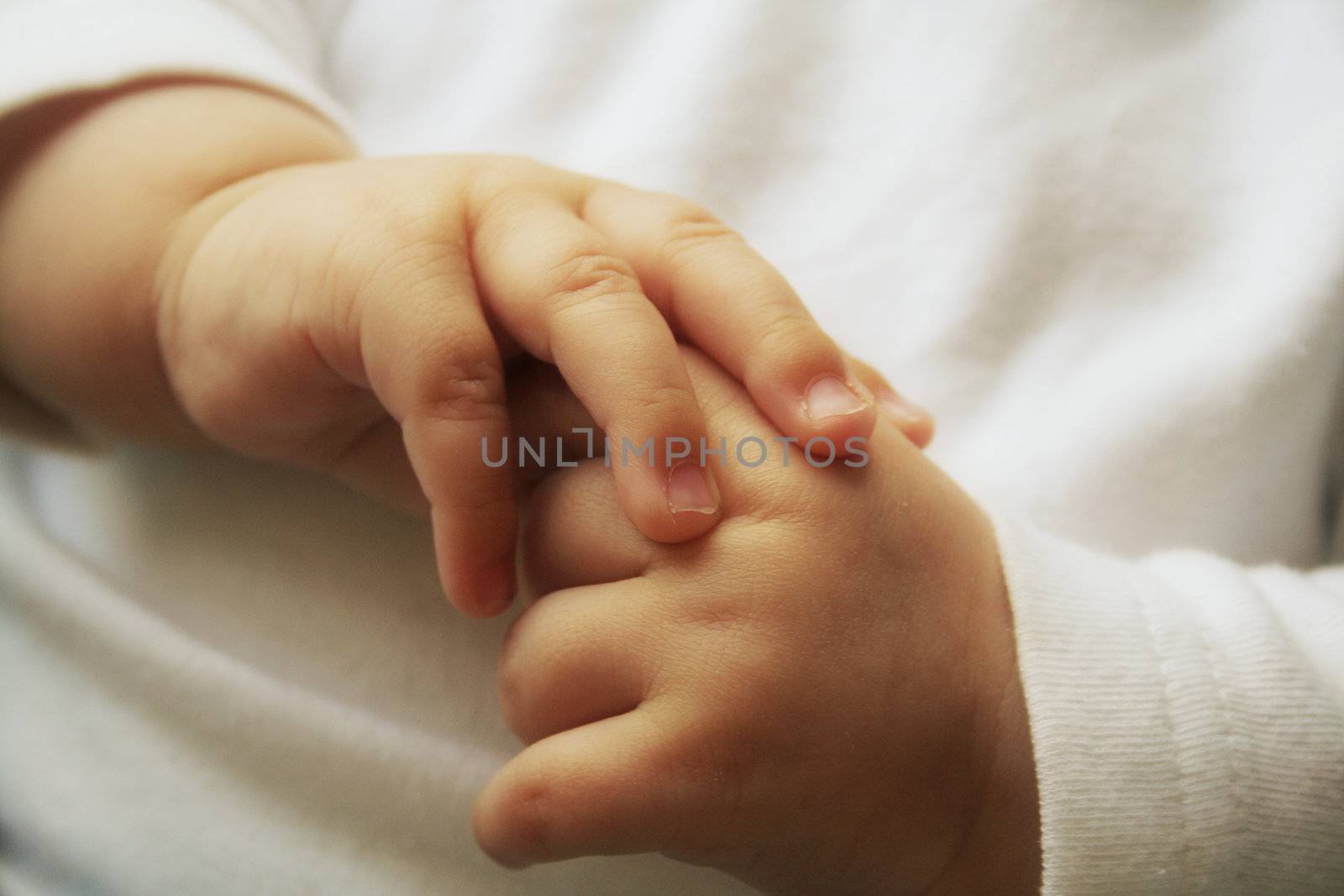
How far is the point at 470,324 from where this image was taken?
528 mm

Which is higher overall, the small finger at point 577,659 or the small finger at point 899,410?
the small finger at point 899,410

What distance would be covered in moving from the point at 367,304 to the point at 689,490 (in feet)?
0.76

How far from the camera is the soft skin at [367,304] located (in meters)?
0.52

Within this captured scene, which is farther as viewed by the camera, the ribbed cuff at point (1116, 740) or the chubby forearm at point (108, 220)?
the chubby forearm at point (108, 220)

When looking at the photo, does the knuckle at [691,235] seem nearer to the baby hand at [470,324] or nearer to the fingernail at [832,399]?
the baby hand at [470,324]

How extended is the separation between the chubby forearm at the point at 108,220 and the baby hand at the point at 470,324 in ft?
0.11

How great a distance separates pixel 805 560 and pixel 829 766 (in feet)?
0.40

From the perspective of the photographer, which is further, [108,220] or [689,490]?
[108,220]

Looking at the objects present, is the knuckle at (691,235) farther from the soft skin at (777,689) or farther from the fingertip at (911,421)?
the fingertip at (911,421)

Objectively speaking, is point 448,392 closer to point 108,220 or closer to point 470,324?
point 470,324

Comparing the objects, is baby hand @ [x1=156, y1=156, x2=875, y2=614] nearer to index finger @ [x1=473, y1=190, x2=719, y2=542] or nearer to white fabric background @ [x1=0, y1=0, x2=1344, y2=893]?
index finger @ [x1=473, y1=190, x2=719, y2=542]

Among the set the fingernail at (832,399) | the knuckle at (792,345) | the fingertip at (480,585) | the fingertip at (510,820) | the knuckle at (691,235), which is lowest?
the fingertip at (510,820)

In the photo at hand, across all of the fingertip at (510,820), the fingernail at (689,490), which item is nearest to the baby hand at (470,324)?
the fingernail at (689,490)

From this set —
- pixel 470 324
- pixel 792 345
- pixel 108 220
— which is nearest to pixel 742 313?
pixel 792 345
